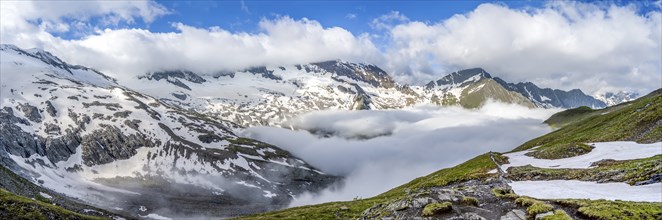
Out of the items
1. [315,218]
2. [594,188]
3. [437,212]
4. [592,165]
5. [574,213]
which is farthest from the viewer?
[315,218]

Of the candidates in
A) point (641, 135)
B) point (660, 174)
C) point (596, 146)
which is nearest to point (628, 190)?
point (660, 174)

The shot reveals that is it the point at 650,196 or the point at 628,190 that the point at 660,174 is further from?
the point at 650,196

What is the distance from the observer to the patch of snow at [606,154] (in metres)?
71.2

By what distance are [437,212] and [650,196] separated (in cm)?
2113

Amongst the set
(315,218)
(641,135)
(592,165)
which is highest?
(641,135)

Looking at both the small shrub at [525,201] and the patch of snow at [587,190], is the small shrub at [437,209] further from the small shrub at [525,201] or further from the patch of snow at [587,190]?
the patch of snow at [587,190]

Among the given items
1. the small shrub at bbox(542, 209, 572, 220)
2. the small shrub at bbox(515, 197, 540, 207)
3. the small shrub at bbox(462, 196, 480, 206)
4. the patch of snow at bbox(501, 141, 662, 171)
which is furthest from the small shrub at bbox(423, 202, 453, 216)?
the patch of snow at bbox(501, 141, 662, 171)

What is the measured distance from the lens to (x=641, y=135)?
90.5 meters

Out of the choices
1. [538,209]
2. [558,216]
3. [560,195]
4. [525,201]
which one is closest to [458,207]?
[525,201]

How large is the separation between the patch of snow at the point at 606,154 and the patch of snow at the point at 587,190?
19.9m

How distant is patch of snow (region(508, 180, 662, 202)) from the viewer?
42.3 meters

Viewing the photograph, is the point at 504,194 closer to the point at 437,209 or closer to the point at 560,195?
the point at 560,195

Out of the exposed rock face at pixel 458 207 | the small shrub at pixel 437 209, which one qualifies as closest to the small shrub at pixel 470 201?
the exposed rock face at pixel 458 207

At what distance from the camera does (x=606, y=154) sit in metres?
78.8
